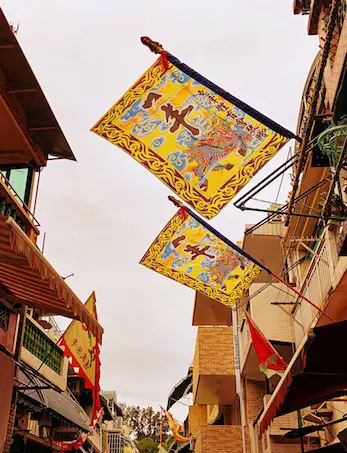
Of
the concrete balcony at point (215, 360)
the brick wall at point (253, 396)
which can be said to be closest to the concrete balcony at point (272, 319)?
the brick wall at point (253, 396)

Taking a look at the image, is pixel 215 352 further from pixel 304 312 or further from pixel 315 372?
pixel 315 372

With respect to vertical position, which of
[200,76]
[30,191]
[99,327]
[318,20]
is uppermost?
[318,20]

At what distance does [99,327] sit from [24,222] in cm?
613

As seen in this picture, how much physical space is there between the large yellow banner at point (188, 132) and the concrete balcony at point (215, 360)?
1592 cm

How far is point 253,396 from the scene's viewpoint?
2066 cm

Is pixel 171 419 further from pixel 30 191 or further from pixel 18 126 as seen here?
pixel 18 126

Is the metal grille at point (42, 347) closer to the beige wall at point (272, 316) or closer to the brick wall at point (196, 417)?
the beige wall at point (272, 316)

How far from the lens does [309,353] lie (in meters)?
6.03

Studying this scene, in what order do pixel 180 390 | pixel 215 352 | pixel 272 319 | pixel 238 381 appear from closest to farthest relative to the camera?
Answer: 1. pixel 272 319
2. pixel 238 381
3. pixel 215 352
4. pixel 180 390

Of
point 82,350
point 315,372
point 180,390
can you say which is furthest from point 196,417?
point 315,372

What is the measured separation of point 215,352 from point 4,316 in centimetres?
1275

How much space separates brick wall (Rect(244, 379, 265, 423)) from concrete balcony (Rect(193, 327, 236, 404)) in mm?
2369

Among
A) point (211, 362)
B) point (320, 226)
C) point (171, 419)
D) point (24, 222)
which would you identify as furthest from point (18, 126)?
point (171, 419)

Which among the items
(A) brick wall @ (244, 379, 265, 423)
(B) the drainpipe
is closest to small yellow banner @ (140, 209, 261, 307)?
(B) the drainpipe
